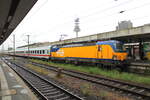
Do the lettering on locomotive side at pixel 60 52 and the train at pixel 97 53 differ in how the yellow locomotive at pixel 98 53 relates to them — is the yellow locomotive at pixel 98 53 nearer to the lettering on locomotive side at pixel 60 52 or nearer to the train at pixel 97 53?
the train at pixel 97 53

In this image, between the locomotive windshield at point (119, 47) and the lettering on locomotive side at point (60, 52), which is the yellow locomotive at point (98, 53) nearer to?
the locomotive windshield at point (119, 47)

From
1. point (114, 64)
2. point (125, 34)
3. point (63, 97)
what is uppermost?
point (125, 34)

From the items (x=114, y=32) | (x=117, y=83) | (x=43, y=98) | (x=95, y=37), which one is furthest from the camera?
(x=95, y=37)

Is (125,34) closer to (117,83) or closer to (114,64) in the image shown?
(114,64)

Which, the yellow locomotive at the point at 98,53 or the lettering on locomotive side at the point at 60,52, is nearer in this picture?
the yellow locomotive at the point at 98,53

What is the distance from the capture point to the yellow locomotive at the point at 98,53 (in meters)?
14.4

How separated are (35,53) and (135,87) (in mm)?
30654

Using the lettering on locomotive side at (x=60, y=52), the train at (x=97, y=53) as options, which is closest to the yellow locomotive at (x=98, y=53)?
the train at (x=97, y=53)

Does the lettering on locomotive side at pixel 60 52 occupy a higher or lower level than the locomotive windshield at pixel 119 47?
lower

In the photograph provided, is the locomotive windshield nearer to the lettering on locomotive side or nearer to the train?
the train

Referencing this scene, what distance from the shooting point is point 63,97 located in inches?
280

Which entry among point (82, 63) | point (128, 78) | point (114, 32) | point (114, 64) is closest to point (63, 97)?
point (128, 78)

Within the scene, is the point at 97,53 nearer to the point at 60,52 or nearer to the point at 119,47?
the point at 119,47

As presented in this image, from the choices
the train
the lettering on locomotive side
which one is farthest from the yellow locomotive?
the lettering on locomotive side
